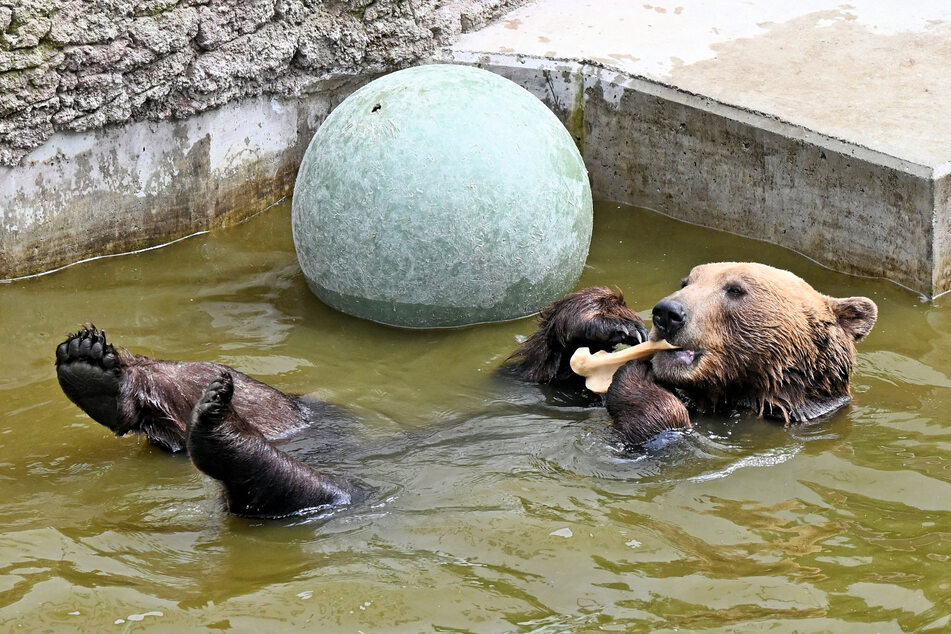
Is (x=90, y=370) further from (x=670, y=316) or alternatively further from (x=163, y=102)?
(x=163, y=102)

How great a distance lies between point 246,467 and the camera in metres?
4.47

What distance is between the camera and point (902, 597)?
392 centimetres

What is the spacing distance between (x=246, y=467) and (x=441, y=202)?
7.39ft

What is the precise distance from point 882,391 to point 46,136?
16.0 feet

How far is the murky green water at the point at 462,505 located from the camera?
3.89 metres

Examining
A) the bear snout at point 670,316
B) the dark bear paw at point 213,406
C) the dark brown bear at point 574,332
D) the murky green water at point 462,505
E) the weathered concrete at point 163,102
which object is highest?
the weathered concrete at point 163,102

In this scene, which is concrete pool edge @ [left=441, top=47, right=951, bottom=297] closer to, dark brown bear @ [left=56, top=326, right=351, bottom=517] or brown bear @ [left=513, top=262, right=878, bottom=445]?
brown bear @ [left=513, top=262, right=878, bottom=445]

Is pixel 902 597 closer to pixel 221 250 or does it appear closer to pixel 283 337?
pixel 283 337

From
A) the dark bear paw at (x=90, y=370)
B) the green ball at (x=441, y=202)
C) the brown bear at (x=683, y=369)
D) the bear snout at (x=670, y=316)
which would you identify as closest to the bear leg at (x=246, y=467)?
the brown bear at (x=683, y=369)

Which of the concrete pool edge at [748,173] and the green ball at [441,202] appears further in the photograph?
the concrete pool edge at [748,173]

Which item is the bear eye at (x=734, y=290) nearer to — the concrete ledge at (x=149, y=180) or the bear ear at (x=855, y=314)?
the bear ear at (x=855, y=314)

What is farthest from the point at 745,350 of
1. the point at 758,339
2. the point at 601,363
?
the point at 601,363

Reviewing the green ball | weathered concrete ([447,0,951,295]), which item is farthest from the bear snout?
weathered concrete ([447,0,951,295])

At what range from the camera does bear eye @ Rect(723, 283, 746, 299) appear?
17.6 feet
